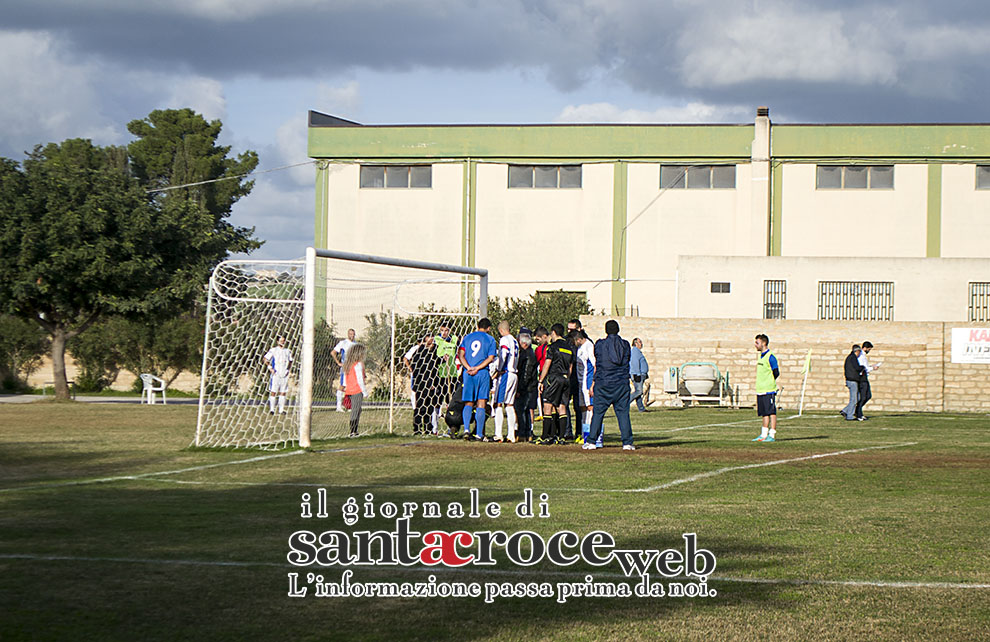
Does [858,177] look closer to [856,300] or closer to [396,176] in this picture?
[856,300]

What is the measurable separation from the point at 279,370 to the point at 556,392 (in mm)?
4824

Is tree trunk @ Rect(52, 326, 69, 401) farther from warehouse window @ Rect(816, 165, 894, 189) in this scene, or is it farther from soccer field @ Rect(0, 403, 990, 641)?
warehouse window @ Rect(816, 165, 894, 189)

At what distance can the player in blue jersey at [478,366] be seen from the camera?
18469 millimetres

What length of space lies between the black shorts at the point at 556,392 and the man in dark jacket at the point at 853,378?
11.8 metres

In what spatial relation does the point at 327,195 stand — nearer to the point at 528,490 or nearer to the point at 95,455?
the point at 95,455

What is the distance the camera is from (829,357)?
110 ft

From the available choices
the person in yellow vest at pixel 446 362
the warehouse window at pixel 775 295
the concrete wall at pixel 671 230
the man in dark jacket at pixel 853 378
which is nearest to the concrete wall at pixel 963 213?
the concrete wall at pixel 671 230

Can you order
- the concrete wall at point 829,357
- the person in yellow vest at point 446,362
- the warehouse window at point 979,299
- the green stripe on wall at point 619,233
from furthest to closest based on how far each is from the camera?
1. the green stripe on wall at point 619,233
2. the warehouse window at point 979,299
3. the concrete wall at point 829,357
4. the person in yellow vest at point 446,362

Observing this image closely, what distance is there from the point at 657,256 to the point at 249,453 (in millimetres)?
30424

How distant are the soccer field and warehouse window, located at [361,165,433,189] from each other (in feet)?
98.1

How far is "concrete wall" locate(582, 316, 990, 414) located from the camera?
109ft

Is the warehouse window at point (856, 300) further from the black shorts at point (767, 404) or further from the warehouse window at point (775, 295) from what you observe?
the black shorts at point (767, 404)

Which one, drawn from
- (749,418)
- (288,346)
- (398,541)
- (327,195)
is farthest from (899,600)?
(327,195)

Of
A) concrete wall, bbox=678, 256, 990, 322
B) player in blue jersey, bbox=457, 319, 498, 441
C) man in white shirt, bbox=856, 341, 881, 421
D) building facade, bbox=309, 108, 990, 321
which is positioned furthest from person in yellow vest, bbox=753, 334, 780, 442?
building facade, bbox=309, 108, 990, 321
